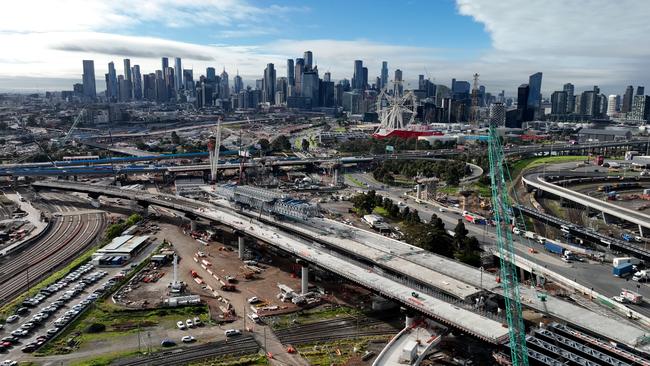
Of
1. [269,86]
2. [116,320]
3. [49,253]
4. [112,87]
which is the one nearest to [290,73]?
[269,86]

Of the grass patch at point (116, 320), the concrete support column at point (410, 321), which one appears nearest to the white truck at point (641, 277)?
the concrete support column at point (410, 321)

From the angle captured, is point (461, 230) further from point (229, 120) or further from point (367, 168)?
point (229, 120)

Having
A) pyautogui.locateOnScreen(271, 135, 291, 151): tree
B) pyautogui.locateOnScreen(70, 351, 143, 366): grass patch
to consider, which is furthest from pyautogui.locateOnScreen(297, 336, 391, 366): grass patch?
pyautogui.locateOnScreen(271, 135, 291, 151): tree

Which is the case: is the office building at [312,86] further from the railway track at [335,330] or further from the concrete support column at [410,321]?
the concrete support column at [410,321]

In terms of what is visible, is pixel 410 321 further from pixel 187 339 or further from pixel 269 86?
pixel 269 86

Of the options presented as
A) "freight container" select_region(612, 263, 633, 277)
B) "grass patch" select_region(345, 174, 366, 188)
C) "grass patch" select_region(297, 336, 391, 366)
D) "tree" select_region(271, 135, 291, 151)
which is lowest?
"grass patch" select_region(297, 336, 391, 366)

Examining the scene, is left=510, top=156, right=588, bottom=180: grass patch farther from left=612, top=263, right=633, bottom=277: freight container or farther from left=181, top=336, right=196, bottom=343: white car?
left=181, top=336, right=196, bottom=343: white car

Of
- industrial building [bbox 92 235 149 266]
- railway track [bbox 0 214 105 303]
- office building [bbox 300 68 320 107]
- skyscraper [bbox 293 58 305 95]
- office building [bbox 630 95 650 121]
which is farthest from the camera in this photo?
skyscraper [bbox 293 58 305 95]

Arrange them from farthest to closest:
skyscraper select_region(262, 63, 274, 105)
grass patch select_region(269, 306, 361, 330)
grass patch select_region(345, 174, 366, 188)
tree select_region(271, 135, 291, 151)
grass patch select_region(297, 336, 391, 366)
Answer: skyscraper select_region(262, 63, 274, 105), tree select_region(271, 135, 291, 151), grass patch select_region(345, 174, 366, 188), grass patch select_region(269, 306, 361, 330), grass patch select_region(297, 336, 391, 366)
